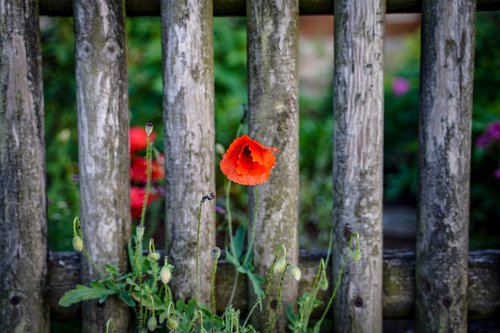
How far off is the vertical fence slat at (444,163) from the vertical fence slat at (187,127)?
61 centimetres

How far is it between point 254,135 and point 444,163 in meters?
0.54

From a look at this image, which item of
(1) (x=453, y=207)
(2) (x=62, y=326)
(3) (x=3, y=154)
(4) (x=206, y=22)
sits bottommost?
(2) (x=62, y=326)

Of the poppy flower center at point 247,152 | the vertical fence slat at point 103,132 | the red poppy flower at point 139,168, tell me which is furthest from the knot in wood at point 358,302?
the red poppy flower at point 139,168

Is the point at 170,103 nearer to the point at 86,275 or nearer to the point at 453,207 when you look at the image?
the point at 86,275

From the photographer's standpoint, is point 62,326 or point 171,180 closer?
point 171,180

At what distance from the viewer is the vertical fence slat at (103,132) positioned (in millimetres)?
1719

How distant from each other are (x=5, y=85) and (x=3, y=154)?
0.63ft

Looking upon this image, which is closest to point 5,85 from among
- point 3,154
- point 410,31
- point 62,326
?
point 3,154

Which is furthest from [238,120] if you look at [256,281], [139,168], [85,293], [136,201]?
[85,293]

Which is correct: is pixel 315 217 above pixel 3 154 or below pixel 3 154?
below

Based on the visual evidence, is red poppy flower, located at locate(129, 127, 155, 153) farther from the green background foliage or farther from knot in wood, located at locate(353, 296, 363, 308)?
knot in wood, located at locate(353, 296, 363, 308)

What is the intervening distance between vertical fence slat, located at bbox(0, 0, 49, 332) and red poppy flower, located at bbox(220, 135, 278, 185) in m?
0.59

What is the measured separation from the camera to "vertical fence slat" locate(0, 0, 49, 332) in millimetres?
1729

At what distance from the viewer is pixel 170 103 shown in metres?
1.74
